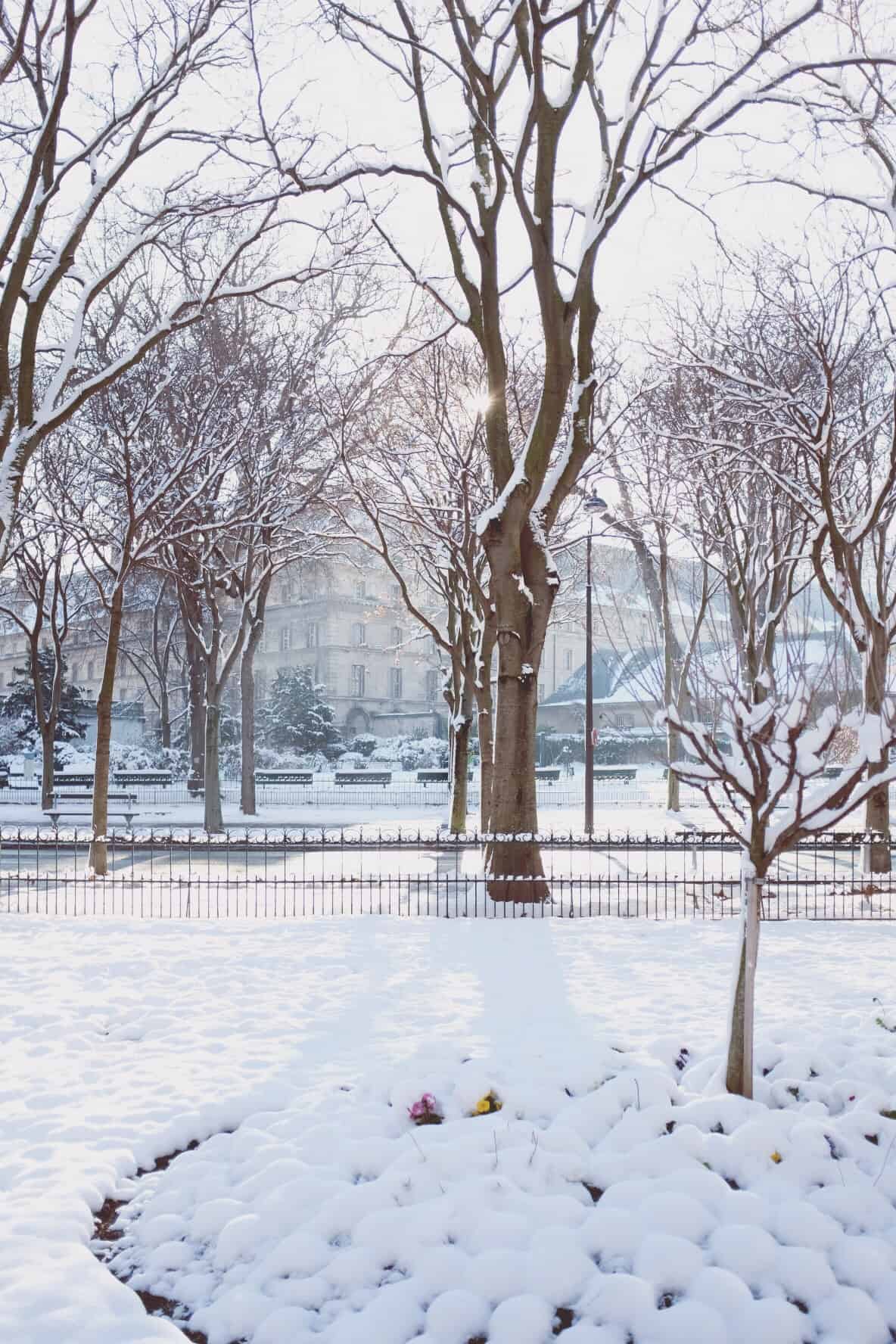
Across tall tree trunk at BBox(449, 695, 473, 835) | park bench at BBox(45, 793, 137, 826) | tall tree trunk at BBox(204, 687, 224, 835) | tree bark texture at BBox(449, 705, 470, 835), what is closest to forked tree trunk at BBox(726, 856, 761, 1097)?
tall tree trunk at BBox(449, 695, 473, 835)

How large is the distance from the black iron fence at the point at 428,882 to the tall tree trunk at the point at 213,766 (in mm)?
2566

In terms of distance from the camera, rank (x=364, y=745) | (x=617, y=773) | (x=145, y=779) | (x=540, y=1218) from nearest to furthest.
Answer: (x=540, y=1218) < (x=145, y=779) < (x=617, y=773) < (x=364, y=745)

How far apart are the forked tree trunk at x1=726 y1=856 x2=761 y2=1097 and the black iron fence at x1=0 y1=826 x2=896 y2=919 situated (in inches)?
192

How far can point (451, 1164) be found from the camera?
4.77 m

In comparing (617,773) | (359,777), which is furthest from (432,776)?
(617,773)

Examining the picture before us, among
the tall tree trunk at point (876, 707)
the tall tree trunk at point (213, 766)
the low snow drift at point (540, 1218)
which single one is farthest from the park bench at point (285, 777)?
the low snow drift at point (540, 1218)

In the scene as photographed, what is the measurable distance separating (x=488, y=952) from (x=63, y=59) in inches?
383

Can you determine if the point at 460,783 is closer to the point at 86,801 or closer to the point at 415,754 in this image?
the point at 86,801

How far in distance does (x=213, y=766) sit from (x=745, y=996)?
20147mm

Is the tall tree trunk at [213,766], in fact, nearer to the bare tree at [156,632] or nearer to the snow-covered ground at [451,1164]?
the bare tree at [156,632]

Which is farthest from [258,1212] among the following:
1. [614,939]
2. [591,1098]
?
[614,939]

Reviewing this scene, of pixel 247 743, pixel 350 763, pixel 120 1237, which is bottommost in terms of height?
pixel 120 1237

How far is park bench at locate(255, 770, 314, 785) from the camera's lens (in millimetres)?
38406

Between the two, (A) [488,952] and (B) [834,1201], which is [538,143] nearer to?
(A) [488,952]
